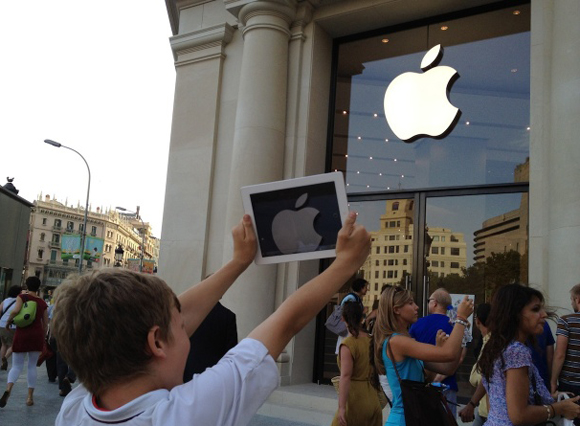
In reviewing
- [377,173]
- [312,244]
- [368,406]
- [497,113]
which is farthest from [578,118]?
[312,244]

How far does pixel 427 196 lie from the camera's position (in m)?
9.48

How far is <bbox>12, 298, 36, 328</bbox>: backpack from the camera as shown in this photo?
8.98 metres

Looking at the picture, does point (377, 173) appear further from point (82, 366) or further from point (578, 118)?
point (82, 366)

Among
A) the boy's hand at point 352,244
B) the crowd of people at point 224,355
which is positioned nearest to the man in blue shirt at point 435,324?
the crowd of people at point 224,355

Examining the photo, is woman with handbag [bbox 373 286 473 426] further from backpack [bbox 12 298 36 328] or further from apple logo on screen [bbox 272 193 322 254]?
backpack [bbox 12 298 36 328]

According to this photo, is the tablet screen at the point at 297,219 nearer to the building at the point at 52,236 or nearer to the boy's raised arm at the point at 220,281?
the boy's raised arm at the point at 220,281

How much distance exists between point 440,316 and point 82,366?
4.95 m

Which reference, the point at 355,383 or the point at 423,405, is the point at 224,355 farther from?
the point at 355,383

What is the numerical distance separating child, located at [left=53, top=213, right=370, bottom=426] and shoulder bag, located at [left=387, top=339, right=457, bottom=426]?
90.4 inches

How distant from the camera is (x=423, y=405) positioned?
3568mm

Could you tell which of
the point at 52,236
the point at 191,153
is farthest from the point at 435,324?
the point at 52,236

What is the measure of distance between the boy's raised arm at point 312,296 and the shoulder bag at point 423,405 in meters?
2.18

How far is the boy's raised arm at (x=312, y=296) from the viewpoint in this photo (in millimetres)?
1531

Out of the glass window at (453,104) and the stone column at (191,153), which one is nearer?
the glass window at (453,104)
